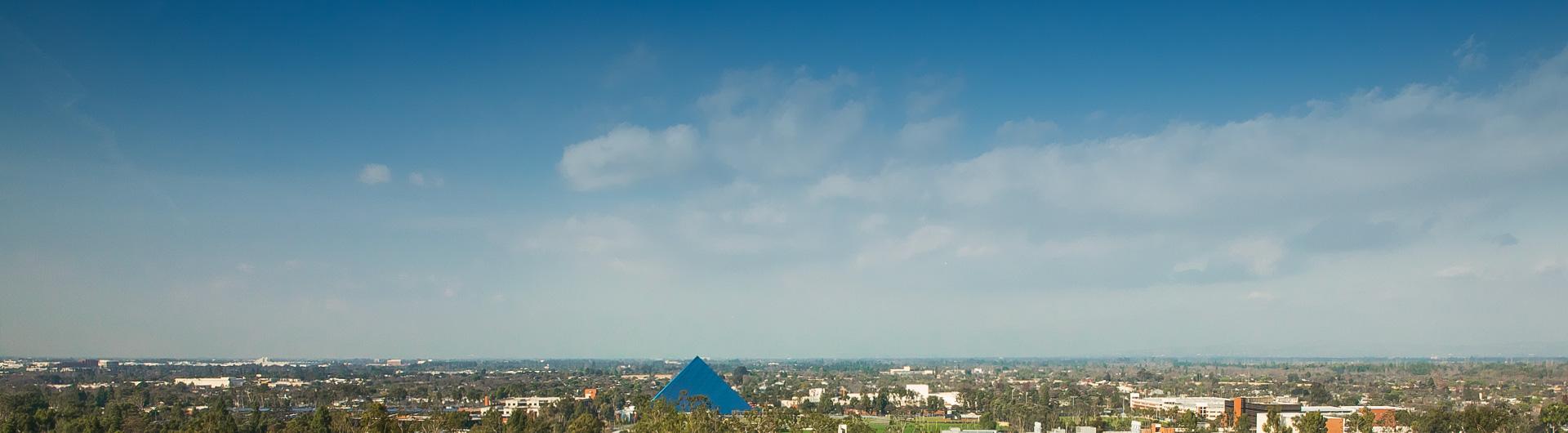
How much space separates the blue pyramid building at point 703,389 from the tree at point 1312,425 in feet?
68.6

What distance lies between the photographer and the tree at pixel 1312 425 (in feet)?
113

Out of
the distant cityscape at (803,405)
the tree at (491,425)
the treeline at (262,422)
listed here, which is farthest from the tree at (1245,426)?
the tree at (491,425)

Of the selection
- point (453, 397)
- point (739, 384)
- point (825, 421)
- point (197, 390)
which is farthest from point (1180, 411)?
point (197, 390)

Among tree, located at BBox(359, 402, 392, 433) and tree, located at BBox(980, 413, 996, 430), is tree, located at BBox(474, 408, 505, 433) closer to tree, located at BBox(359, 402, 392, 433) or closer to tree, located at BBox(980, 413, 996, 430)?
tree, located at BBox(359, 402, 392, 433)

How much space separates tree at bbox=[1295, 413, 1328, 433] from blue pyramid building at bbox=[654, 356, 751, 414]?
20900 mm

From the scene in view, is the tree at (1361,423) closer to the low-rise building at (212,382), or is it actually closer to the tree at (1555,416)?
the tree at (1555,416)

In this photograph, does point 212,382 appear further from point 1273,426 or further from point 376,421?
point 1273,426

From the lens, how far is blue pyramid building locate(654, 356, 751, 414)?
45.4 metres

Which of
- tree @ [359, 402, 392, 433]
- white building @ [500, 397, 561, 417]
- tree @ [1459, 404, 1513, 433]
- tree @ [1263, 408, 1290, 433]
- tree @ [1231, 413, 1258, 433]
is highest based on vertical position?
tree @ [359, 402, 392, 433]

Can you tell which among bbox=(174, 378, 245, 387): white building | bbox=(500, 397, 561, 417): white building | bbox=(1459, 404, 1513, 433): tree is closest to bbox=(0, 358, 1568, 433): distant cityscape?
bbox=(1459, 404, 1513, 433): tree

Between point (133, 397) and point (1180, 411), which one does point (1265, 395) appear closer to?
point (1180, 411)

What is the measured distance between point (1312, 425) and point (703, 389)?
23980 mm

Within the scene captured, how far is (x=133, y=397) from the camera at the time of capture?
56.9 metres

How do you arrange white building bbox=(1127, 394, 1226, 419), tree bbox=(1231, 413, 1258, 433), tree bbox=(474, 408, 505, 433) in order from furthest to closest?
1. white building bbox=(1127, 394, 1226, 419)
2. tree bbox=(1231, 413, 1258, 433)
3. tree bbox=(474, 408, 505, 433)
